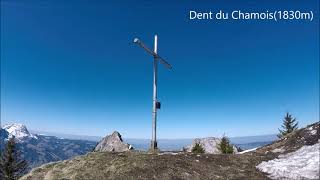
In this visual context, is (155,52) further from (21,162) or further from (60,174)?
(21,162)

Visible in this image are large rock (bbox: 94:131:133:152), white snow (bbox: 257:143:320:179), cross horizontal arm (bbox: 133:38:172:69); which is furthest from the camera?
large rock (bbox: 94:131:133:152)

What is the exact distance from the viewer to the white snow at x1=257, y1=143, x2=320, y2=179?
1206 centimetres

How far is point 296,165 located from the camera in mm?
13016

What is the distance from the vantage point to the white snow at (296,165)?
12.1m

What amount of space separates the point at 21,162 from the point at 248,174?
82.2 meters

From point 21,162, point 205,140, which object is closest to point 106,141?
point 205,140

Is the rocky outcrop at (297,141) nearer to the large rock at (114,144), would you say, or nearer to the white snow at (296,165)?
the white snow at (296,165)

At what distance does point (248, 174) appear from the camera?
13.3m

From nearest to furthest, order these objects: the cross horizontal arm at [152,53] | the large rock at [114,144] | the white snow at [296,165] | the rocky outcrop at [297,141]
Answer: the white snow at [296,165] → the rocky outcrop at [297,141] → the cross horizontal arm at [152,53] → the large rock at [114,144]

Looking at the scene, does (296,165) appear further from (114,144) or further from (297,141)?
(114,144)

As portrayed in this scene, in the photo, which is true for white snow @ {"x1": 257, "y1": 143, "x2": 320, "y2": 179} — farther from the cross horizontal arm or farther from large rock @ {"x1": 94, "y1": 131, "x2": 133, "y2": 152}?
large rock @ {"x1": 94, "y1": 131, "x2": 133, "y2": 152}

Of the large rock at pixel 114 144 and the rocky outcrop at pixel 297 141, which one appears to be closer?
the rocky outcrop at pixel 297 141

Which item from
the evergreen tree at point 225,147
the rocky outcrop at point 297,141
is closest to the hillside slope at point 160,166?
the rocky outcrop at point 297,141

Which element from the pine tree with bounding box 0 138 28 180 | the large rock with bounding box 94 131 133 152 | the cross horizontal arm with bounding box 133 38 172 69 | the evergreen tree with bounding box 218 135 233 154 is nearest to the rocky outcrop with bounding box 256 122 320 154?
the cross horizontal arm with bounding box 133 38 172 69
